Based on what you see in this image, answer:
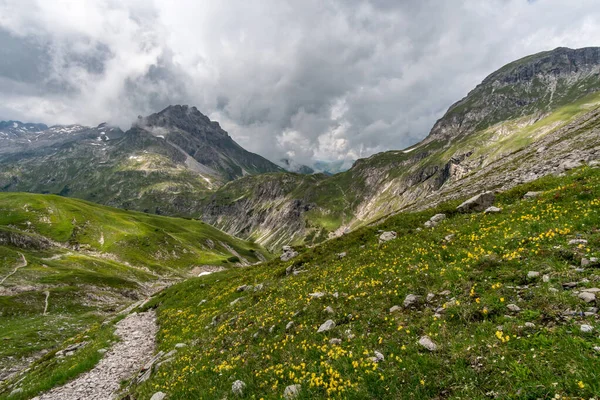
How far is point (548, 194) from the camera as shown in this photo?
1886 cm

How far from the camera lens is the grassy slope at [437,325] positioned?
23.8ft

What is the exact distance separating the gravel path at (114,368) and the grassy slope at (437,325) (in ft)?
11.3

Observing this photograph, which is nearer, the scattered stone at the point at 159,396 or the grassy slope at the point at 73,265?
the scattered stone at the point at 159,396

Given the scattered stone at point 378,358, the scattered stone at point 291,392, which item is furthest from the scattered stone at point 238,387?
the scattered stone at point 378,358

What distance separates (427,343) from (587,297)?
4560 millimetres

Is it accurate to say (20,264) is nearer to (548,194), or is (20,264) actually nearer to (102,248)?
(102,248)

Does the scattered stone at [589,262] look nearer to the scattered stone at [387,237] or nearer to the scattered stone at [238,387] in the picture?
the scattered stone at [238,387]

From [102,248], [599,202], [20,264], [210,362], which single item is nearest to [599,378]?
[599,202]

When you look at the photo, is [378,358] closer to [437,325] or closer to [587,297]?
[437,325]

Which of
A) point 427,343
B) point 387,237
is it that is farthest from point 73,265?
point 427,343

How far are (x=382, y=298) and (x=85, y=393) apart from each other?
18.7m

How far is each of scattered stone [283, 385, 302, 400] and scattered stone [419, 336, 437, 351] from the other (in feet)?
13.6

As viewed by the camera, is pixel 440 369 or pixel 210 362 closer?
pixel 440 369

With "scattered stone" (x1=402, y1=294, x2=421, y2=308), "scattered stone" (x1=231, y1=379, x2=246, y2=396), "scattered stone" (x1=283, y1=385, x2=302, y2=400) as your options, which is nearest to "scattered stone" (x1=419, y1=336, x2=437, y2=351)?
"scattered stone" (x1=402, y1=294, x2=421, y2=308)
